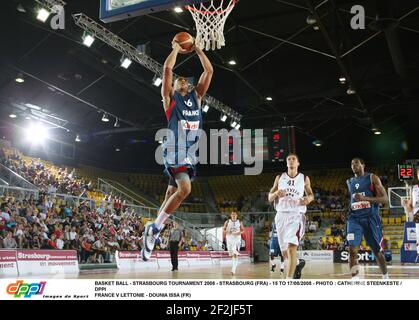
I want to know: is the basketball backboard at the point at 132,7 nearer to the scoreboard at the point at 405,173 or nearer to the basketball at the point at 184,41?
the basketball at the point at 184,41

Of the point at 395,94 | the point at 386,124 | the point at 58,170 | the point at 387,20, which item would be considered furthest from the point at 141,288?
the point at 386,124

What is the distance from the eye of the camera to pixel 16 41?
15922 millimetres

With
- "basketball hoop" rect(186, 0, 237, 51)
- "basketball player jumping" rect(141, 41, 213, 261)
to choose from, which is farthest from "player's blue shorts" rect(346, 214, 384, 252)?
"basketball hoop" rect(186, 0, 237, 51)

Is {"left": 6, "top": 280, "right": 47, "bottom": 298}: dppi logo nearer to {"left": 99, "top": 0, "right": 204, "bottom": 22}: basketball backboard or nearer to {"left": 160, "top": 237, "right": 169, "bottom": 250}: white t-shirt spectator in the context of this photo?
{"left": 99, "top": 0, "right": 204, "bottom": 22}: basketball backboard

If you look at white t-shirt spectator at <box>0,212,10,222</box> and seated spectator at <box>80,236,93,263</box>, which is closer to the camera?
white t-shirt spectator at <box>0,212,10,222</box>

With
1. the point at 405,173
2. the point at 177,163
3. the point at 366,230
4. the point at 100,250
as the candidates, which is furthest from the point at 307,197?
the point at 405,173

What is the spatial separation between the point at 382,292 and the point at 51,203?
12.7 m

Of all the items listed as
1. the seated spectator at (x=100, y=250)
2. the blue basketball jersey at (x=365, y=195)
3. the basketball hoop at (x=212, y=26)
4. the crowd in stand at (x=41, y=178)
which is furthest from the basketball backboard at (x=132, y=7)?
the crowd in stand at (x=41, y=178)

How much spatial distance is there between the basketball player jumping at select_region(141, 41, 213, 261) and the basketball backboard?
1.28 m

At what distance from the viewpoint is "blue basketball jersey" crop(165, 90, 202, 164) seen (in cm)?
546

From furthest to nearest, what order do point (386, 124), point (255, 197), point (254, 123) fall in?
point (255, 197)
point (386, 124)
point (254, 123)
